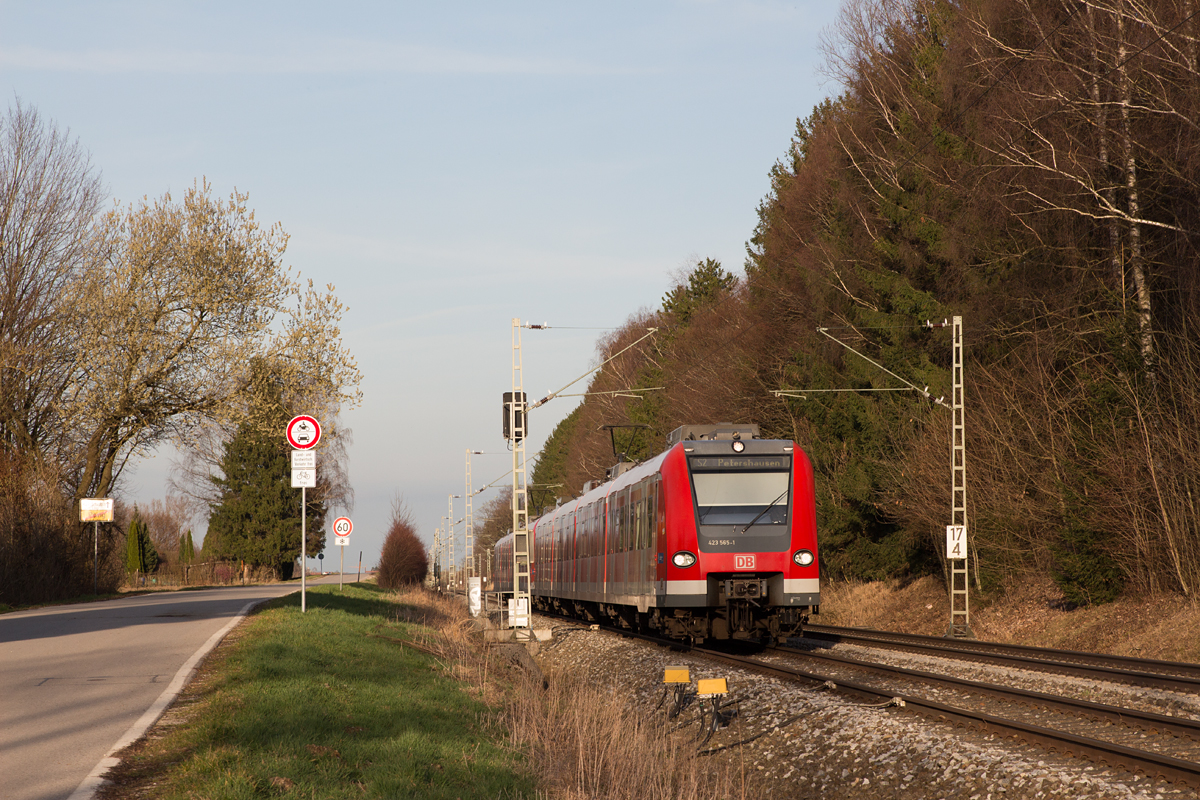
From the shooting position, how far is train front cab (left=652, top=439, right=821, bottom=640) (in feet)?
57.0

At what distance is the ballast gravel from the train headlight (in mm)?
2568

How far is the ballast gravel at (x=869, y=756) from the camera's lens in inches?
323

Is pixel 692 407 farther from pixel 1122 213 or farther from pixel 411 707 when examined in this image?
pixel 411 707

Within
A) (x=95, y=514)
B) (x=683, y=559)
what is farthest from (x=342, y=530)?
(x=683, y=559)

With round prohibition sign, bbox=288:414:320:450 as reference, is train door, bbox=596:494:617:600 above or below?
below

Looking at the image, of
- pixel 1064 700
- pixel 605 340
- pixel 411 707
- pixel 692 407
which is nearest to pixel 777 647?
pixel 1064 700

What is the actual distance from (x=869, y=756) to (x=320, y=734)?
4.78 metres

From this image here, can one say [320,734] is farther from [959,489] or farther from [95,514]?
[95,514]

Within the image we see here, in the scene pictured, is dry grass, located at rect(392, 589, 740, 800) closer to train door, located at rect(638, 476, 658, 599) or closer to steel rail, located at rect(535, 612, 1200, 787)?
steel rail, located at rect(535, 612, 1200, 787)

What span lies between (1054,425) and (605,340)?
223 ft

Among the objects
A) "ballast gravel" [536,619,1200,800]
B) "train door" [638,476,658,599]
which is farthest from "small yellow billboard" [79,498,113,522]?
"ballast gravel" [536,619,1200,800]

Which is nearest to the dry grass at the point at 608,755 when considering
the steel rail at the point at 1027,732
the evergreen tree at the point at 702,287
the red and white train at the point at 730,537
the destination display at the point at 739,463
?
the steel rail at the point at 1027,732

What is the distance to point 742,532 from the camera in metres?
17.5

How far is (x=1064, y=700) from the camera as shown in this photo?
1133cm
